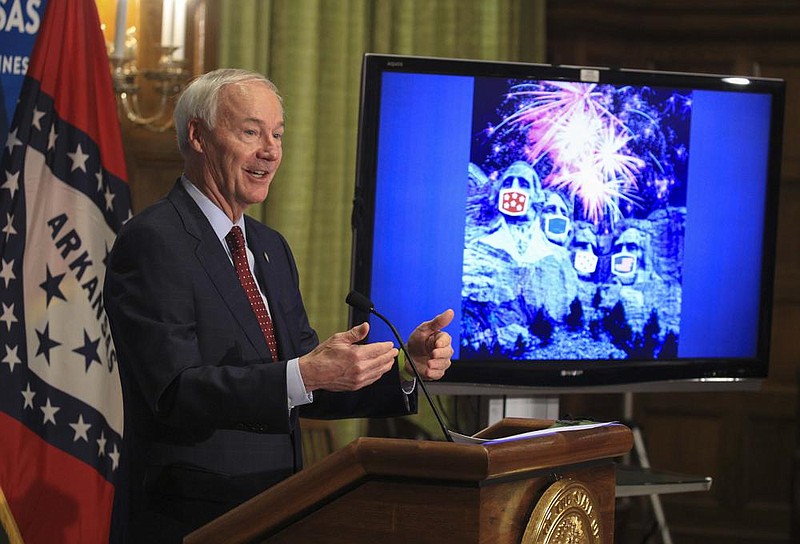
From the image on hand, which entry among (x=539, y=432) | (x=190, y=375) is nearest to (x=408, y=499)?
(x=539, y=432)

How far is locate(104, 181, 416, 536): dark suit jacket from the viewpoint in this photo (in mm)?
1867

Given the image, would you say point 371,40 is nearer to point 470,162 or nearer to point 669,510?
point 470,162

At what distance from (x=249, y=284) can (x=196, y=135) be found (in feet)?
1.00

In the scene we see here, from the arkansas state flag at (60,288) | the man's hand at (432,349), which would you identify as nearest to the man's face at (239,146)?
the man's hand at (432,349)

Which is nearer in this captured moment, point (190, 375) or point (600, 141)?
point (190, 375)

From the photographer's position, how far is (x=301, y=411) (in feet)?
7.51

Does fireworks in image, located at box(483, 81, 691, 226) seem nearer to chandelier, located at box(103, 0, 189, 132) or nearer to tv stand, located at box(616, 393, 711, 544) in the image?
tv stand, located at box(616, 393, 711, 544)

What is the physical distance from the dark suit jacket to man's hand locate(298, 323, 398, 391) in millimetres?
Result: 79

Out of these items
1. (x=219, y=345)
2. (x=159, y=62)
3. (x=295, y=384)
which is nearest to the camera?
(x=295, y=384)

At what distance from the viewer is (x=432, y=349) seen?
2104mm

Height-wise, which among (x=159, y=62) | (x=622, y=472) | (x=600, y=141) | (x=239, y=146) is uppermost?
(x=159, y=62)

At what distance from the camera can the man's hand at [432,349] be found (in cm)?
208

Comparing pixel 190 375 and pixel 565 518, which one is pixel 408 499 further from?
pixel 190 375

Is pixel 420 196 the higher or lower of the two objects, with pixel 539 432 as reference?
higher
